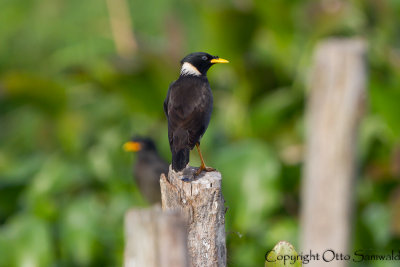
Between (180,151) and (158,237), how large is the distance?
3.72ft

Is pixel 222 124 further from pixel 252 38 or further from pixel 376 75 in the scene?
pixel 376 75

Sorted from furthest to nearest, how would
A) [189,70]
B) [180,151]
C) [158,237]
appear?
[189,70]
[180,151]
[158,237]

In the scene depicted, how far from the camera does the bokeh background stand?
5910 mm

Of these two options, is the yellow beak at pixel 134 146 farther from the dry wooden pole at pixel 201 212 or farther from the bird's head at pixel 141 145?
the dry wooden pole at pixel 201 212

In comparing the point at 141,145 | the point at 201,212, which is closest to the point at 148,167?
the point at 141,145

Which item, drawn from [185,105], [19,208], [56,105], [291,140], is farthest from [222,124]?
[185,105]

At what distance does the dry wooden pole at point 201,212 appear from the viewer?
7.19ft

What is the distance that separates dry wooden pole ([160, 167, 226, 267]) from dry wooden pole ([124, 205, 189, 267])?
1.70 ft

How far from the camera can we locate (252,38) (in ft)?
21.5

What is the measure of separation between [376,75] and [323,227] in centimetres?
227

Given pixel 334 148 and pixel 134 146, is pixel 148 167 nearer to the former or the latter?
pixel 134 146

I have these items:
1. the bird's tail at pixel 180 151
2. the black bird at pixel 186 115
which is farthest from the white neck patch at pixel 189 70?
the bird's tail at pixel 180 151

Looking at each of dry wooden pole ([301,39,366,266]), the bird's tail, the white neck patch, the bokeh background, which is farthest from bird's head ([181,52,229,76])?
the bokeh background

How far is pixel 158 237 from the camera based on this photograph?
1.63 m
